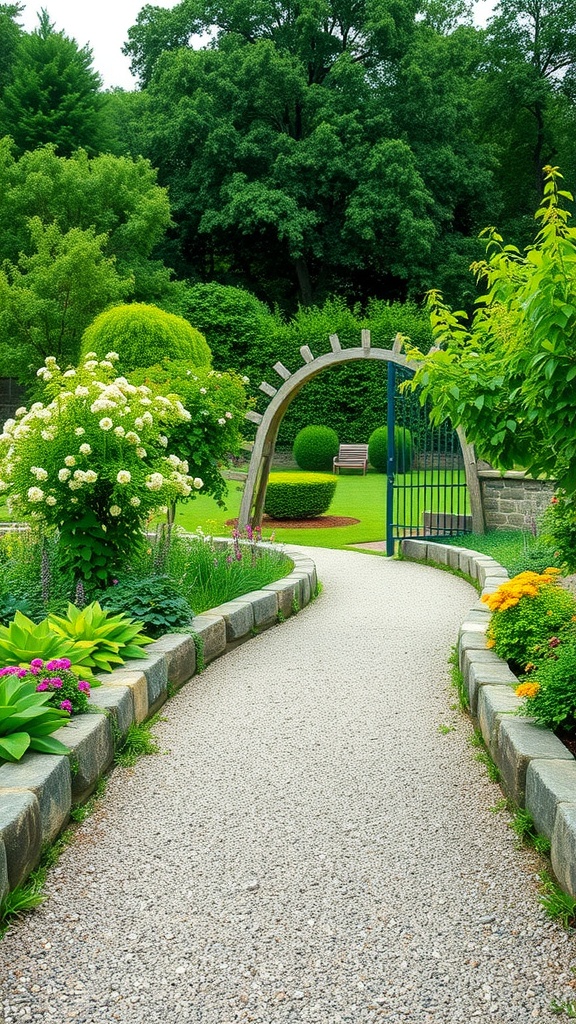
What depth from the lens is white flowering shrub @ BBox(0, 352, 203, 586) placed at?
5117mm

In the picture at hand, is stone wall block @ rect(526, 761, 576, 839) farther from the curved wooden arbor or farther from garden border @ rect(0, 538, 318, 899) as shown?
the curved wooden arbor

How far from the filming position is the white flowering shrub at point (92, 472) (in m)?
5.12

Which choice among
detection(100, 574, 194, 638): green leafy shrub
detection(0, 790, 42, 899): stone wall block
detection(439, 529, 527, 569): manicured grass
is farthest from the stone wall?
detection(0, 790, 42, 899): stone wall block

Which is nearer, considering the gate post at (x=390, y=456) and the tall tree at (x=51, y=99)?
the gate post at (x=390, y=456)

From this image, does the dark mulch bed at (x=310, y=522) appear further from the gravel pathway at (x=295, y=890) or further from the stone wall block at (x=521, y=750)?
the stone wall block at (x=521, y=750)

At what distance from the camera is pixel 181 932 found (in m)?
2.50

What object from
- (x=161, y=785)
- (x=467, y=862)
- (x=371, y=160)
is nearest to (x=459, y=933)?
(x=467, y=862)

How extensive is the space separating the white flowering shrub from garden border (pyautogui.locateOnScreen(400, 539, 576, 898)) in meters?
2.04

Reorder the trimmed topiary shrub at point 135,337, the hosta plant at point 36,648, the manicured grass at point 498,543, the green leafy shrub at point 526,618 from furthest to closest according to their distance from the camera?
the trimmed topiary shrub at point 135,337 < the manicured grass at point 498,543 < the green leafy shrub at point 526,618 < the hosta plant at point 36,648

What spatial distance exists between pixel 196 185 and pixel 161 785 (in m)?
25.0

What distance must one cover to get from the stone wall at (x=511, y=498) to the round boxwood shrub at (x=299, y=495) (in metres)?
3.07

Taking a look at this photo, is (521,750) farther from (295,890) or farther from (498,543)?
(498,543)

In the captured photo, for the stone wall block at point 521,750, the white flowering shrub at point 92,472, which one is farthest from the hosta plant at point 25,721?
the white flowering shrub at point 92,472

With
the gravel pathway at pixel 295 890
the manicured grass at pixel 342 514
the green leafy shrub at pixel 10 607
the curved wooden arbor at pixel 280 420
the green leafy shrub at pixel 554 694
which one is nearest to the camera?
the gravel pathway at pixel 295 890
